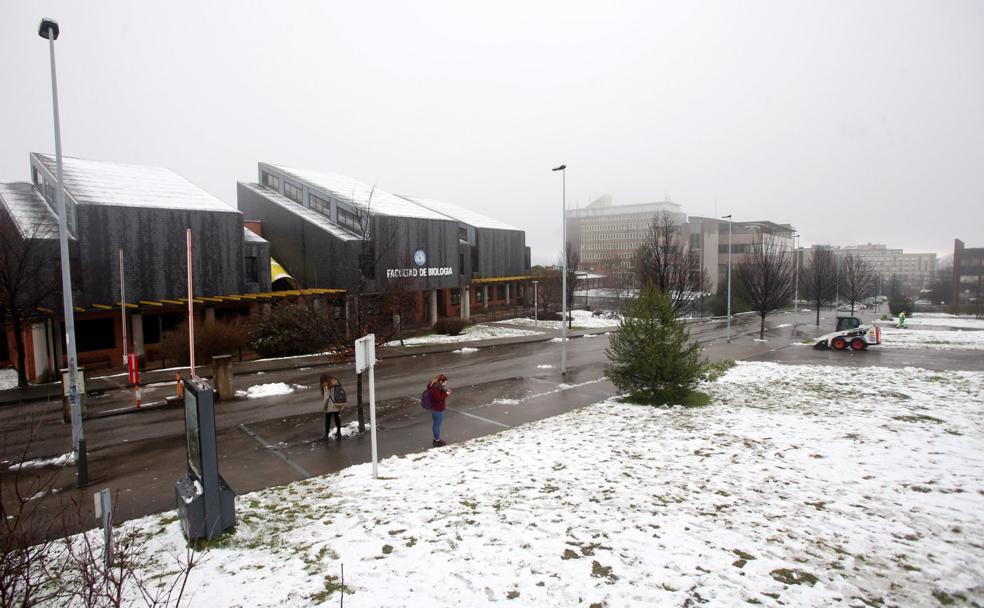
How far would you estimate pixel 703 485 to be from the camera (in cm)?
804

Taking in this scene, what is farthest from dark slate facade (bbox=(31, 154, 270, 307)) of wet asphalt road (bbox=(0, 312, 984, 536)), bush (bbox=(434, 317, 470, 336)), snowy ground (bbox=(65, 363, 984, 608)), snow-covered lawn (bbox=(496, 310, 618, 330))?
snowy ground (bbox=(65, 363, 984, 608))

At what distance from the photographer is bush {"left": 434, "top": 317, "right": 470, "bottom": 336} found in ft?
115

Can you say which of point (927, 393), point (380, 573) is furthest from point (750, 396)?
point (380, 573)

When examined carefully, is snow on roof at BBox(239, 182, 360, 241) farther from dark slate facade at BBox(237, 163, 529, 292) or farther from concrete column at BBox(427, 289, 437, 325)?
concrete column at BBox(427, 289, 437, 325)

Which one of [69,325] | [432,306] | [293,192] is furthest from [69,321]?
[293,192]

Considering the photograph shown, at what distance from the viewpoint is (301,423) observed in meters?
13.4

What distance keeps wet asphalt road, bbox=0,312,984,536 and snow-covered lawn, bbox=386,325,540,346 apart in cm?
607

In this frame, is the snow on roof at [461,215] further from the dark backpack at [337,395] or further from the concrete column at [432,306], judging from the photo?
the dark backpack at [337,395]

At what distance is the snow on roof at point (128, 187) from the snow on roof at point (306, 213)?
614 cm

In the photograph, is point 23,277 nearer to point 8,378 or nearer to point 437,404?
point 8,378

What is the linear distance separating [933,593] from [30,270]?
27.7 meters

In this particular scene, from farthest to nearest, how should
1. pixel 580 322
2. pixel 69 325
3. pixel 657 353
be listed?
pixel 580 322 < pixel 657 353 < pixel 69 325

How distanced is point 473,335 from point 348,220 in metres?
12.0

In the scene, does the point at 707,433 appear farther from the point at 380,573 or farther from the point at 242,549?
the point at 242,549
